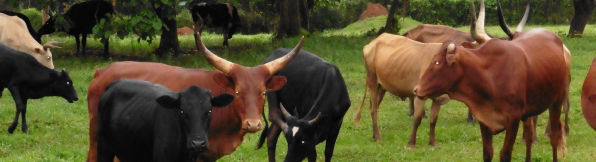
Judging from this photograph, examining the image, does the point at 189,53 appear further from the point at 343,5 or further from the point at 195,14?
the point at 343,5

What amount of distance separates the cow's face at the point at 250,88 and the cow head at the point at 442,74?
1.44 metres

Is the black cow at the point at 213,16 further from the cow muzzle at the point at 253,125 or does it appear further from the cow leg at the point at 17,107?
the cow muzzle at the point at 253,125

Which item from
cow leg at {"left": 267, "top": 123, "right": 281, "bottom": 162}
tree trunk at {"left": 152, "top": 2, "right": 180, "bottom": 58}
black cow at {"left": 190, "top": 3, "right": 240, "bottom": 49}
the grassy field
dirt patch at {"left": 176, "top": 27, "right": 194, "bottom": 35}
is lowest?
dirt patch at {"left": 176, "top": 27, "right": 194, "bottom": 35}

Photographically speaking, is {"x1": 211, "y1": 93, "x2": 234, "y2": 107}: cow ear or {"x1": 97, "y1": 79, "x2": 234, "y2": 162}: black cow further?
{"x1": 211, "y1": 93, "x2": 234, "y2": 107}: cow ear

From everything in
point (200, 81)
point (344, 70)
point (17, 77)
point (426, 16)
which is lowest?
point (426, 16)

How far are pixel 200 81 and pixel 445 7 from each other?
2641 cm

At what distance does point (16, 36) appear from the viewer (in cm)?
1425

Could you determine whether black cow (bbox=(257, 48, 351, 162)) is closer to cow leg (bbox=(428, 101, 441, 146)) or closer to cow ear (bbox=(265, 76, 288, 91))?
cow ear (bbox=(265, 76, 288, 91))

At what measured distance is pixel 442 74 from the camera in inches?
302

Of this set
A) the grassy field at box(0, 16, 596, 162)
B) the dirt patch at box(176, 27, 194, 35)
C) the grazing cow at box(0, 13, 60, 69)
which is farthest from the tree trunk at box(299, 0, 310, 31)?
the grazing cow at box(0, 13, 60, 69)

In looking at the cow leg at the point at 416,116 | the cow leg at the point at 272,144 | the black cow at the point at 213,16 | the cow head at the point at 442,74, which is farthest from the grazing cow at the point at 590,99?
the black cow at the point at 213,16

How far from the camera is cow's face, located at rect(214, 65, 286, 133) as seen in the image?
674 cm

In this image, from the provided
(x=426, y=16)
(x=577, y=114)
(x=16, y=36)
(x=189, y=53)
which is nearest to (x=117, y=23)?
(x=16, y=36)

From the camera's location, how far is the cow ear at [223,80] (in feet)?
23.1
